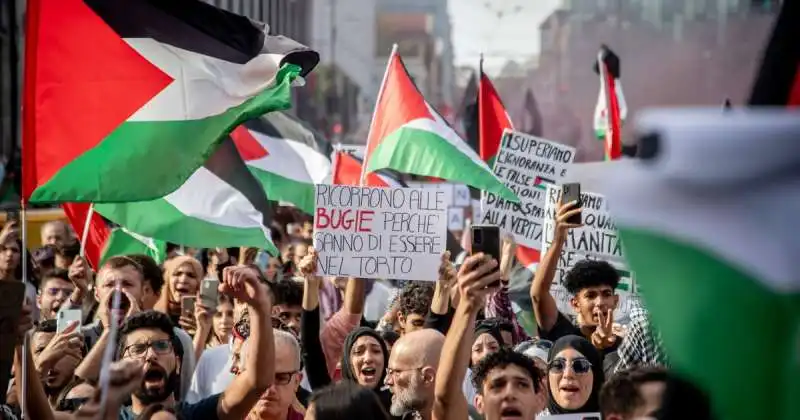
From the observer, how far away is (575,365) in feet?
19.1

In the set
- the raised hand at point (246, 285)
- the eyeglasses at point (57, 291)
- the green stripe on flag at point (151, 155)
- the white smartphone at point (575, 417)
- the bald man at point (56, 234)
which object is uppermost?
the green stripe on flag at point (151, 155)

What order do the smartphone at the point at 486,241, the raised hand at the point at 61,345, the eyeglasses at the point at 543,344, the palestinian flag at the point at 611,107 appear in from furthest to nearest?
the palestinian flag at the point at 611,107 → the eyeglasses at the point at 543,344 → the raised hand at the point at 61,345 → the smartphone at the point at 486,241

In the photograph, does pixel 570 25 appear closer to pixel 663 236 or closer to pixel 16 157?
pixel 16 157

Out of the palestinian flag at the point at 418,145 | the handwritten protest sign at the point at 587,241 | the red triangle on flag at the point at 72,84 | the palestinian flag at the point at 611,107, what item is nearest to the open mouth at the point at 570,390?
the red triangle on flag at the point at 72,84

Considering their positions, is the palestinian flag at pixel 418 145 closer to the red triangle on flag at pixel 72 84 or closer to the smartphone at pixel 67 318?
the red triangle on flag at pixel 72 84

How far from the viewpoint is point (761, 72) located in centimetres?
344

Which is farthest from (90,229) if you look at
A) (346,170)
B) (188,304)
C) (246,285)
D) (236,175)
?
(246,285)

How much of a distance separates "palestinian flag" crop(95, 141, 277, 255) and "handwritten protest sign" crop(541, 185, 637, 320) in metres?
1.51

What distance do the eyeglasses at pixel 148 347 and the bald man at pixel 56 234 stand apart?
5.92 meters

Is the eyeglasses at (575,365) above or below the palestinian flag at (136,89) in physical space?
below

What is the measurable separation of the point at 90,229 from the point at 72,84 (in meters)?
2.71

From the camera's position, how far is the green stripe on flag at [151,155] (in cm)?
678

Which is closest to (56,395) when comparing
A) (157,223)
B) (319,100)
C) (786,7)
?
(157,223)

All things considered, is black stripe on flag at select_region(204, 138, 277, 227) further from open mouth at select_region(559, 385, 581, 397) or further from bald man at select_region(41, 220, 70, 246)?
open mouth at select_region(559, 385, 581, 397)
